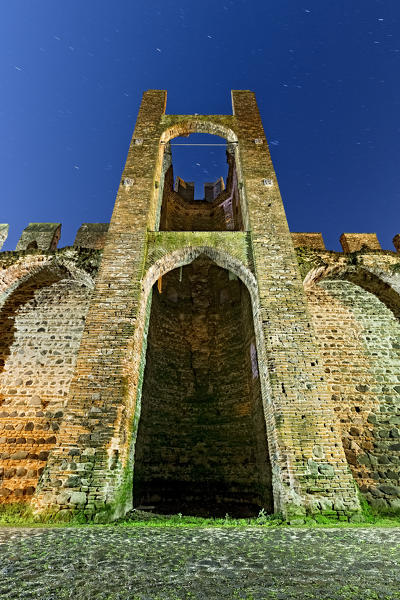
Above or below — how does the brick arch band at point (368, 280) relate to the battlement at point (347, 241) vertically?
below

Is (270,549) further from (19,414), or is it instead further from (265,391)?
(19,414)

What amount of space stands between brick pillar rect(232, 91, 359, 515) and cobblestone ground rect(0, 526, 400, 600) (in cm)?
102

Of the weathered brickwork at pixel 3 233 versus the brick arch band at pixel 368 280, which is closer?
the brick arch band at pixel 368 280

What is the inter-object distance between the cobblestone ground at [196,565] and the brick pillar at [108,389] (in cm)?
95

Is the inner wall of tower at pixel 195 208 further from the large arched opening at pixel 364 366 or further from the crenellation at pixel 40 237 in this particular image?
the large arched opening at pixel 364 366

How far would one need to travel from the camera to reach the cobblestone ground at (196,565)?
1755 mm

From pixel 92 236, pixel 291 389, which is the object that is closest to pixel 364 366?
pixel 291 389

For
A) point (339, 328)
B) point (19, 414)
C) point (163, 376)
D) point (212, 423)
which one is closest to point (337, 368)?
point (339, 328)

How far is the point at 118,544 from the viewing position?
290cm

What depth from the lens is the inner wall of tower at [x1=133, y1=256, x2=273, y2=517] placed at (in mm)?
7426

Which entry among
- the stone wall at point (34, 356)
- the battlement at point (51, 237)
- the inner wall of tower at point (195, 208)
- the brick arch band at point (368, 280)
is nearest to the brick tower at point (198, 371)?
the inner wall of tower at point (195, 208)

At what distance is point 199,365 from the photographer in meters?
9.63

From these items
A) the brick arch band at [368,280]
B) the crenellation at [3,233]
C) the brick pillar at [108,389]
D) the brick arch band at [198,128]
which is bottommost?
the brick pillar at [108,389]

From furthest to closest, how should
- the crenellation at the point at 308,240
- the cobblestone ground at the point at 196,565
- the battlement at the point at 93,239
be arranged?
the crenellation at the point at 308,240, the battlement at the point at 93,239, the cobblestone ground at the point at 196,565
